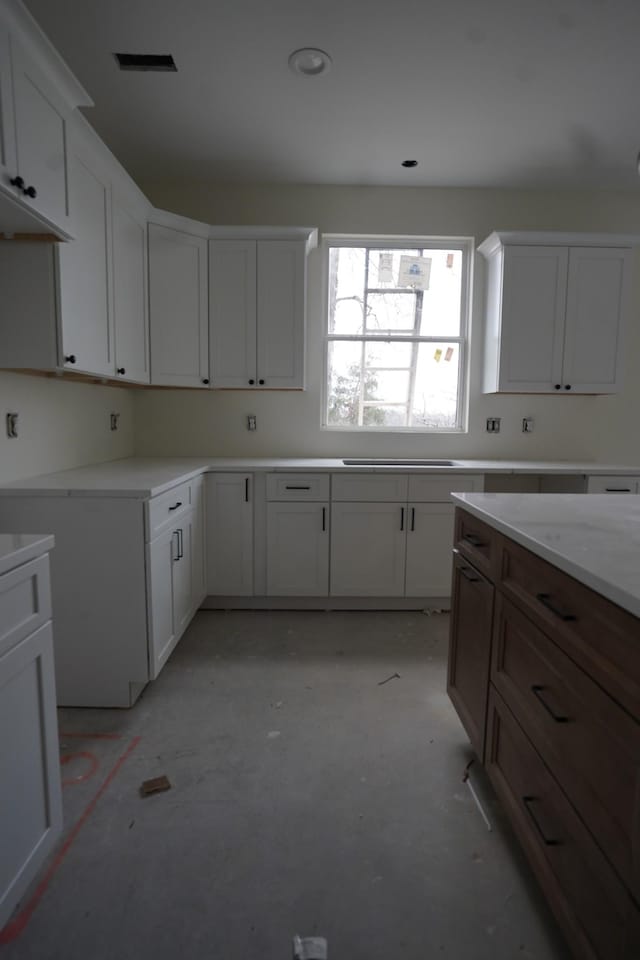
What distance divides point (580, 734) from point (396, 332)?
10.1 feet

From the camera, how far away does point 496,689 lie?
1.46m

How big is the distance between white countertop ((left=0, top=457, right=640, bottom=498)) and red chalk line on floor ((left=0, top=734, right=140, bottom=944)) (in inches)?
39.0

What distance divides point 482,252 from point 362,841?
3545 millimetres

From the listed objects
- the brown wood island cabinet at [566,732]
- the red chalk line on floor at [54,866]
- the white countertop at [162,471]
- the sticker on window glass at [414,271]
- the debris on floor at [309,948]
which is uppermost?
the sticker on window glass at [414,271]

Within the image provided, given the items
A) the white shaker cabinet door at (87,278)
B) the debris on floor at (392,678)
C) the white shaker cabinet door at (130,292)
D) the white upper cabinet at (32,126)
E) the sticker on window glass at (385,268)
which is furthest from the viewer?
the sticker on window glass at (385,268)

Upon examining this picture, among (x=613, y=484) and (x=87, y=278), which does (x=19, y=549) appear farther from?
(x=613, y=484)

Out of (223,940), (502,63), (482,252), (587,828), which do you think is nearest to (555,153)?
(482,252)

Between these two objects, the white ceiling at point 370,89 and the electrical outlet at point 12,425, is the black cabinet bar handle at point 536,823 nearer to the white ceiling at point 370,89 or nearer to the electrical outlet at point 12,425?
the electrical outlet at point 12,425

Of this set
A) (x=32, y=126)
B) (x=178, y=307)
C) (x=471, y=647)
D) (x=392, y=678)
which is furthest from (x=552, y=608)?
(x=178, y=307)

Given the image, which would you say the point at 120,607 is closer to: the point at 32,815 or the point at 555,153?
the point at 32,815

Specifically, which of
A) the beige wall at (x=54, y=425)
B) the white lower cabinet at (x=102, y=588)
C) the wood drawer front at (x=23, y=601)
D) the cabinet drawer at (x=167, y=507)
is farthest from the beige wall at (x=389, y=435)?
the wood drawer front at (x=23, y=601)

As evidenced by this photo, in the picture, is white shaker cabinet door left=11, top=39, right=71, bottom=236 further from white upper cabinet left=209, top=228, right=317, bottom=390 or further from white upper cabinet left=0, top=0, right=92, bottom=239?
white upper cabinet left=209, top=228, right=317, bottom=390

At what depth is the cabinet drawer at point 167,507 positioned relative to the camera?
2021 millimetres

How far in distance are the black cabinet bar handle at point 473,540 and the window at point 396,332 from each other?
6.40ft
